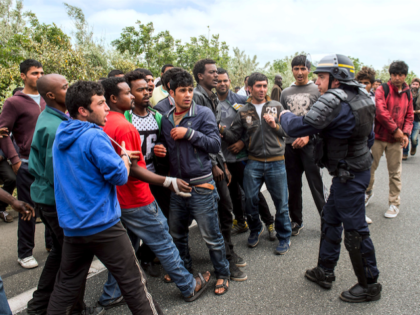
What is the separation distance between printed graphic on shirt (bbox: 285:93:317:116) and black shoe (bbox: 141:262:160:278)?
2.67 m

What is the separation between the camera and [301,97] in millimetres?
4449

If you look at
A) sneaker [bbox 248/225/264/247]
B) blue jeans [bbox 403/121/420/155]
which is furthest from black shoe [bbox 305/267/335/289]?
blue jeans [bbox 403/121/420/155]

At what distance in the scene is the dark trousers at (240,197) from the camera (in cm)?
439

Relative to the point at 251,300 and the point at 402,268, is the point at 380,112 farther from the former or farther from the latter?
the point at 251,300

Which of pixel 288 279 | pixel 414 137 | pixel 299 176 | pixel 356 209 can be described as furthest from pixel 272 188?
pixel 414 137

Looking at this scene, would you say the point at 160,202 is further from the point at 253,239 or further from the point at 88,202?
the point at 88,202

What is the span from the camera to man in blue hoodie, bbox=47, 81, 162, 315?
215cm

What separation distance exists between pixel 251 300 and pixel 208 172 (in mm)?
1240

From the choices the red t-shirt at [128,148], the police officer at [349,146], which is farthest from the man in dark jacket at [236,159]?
the red t-shirt at [128,148]

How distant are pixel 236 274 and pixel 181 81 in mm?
2012

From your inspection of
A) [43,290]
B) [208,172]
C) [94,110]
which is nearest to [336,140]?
→ [208,172]

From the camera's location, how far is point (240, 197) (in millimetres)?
4719

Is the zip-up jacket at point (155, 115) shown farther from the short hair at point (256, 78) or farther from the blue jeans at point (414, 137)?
the blue jeans at point (414, 137)

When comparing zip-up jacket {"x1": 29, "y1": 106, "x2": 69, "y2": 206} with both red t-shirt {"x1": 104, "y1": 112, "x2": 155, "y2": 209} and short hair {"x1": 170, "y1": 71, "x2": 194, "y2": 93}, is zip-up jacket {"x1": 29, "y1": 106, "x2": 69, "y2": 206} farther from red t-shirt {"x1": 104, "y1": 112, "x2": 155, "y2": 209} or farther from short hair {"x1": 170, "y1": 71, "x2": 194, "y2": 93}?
short hair {"x1": 170, "y1": 71, "x2": 194, "y2": 93}
